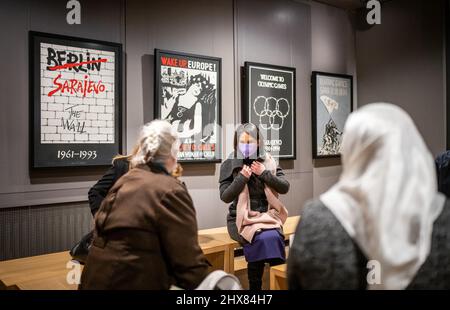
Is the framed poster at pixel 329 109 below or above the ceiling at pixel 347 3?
below

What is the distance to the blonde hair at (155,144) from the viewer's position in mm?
1836

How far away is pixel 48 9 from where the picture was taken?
10.1ft

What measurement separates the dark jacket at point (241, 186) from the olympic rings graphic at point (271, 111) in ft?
3.74

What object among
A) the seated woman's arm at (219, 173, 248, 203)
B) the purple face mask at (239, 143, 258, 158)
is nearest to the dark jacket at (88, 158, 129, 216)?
the seated woman's arm at (219, 173, 248, 203)

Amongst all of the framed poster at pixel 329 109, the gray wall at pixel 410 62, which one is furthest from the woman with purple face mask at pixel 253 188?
the gray wall at pixel 410 62

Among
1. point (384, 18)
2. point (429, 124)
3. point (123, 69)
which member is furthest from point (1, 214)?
point (384, 18)

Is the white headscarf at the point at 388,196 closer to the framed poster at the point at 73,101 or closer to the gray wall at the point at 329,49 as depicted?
the framed poster at the point at 73,101

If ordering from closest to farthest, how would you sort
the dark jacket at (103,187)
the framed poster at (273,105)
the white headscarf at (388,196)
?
1. the white headscarf at (388,196)
2. the dark jacket at (103,187)
3. the framed poster at (273,105)

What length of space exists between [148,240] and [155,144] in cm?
44

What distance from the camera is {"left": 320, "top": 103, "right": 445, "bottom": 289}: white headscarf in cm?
110

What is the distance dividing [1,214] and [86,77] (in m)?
1.18

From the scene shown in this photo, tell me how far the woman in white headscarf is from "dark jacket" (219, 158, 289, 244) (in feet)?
6.12

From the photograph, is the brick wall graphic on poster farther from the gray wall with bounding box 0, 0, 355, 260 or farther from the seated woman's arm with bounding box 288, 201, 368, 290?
the seated woman's arm with bounding box 288, 201, 368, 290

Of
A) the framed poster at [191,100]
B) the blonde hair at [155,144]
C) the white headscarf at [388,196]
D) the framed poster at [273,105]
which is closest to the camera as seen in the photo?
the white headscarf at [388,196]
